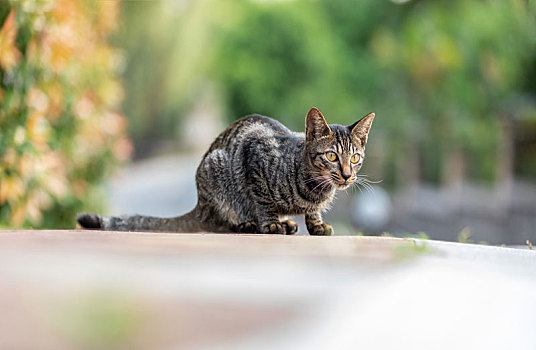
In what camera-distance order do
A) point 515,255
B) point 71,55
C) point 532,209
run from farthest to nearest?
point 532,209 → point 71,55 → point 515,255

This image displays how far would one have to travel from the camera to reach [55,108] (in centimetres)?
509

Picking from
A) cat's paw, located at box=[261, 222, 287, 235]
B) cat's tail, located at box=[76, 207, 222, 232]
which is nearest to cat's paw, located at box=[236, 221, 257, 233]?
cat's paw, located at box=[261, 222, 287, 235]

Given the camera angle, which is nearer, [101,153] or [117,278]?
[117,278]

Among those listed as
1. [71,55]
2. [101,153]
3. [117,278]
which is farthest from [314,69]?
[117,278]

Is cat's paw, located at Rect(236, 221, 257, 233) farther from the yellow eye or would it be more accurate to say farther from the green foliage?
the green foliage

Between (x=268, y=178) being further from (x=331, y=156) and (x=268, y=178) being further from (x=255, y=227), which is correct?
(x=331, y=156)

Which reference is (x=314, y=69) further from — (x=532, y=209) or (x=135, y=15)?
(x=532, y=209)

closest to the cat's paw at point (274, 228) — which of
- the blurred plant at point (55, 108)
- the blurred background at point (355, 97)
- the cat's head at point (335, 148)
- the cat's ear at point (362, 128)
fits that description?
the cat's head at point (335, 148)

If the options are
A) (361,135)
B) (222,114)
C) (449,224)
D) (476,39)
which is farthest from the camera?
(222,114)

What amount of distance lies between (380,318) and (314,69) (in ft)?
41.5

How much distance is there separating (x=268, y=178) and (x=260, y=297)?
44.6 inches

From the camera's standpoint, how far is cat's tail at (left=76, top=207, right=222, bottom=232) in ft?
11.3

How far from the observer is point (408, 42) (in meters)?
14.2

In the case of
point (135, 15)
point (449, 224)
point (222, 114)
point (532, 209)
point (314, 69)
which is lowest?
point (449, 224)
